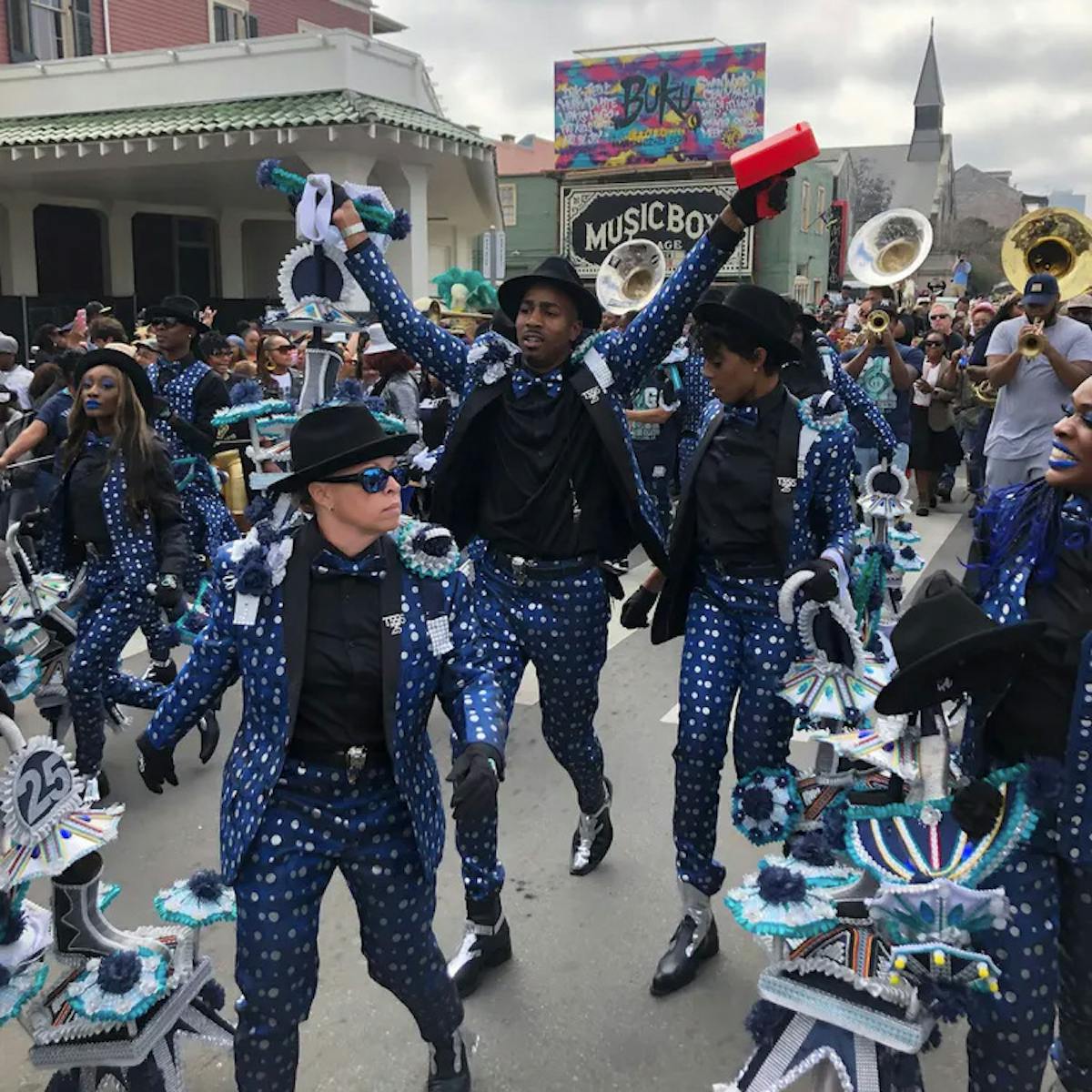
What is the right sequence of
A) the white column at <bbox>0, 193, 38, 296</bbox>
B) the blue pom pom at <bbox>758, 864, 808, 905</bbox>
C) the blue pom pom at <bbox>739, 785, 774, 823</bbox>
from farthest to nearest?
the white column at <bbox>0, 193, 38, 296</bbox>, the blue pom pom at <bbox>739, 785, 774, 823</bbox>, the blue pom pom at <bbox>758, 864, 808, 905</bbox>

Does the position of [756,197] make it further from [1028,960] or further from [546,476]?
[1028,960]

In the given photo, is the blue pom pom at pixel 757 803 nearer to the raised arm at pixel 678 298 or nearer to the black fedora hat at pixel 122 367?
the raised arm at pixel 678 298

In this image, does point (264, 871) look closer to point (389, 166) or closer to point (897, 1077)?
point (897, 1077)

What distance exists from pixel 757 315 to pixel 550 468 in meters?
0.84

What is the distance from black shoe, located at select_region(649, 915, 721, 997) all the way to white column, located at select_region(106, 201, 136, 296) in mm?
18405

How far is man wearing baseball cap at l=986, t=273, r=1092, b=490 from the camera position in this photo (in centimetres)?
634

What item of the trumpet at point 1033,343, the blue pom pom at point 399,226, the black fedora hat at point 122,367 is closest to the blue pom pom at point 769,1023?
the blue pom pom at point 399,226

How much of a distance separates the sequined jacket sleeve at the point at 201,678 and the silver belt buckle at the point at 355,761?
1.15 feet

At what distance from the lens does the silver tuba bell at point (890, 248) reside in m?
10.5

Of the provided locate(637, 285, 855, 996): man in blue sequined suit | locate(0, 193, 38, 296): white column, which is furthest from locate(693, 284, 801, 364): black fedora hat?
locate(0, 193, 38, 296): white column

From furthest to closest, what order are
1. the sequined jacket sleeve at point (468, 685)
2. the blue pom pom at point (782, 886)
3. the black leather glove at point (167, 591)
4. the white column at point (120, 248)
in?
the white column at point (120, 248) < the black leather glove at point (167, 591) < the blue pom pom at point (782, 886) < the sequined jacket sleeve at point (468, 685)

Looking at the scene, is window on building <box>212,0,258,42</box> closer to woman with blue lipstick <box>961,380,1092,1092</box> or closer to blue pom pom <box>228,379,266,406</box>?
blue pom pom <box>228,379,266,406</box>

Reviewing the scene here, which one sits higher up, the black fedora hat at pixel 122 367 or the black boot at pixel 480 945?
the black fedora hat at pixel 122 367

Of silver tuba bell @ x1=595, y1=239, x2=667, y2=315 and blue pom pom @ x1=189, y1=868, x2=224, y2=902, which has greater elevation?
silver tuba bell @ x1=595, y1=239, x2=667, y2=315
